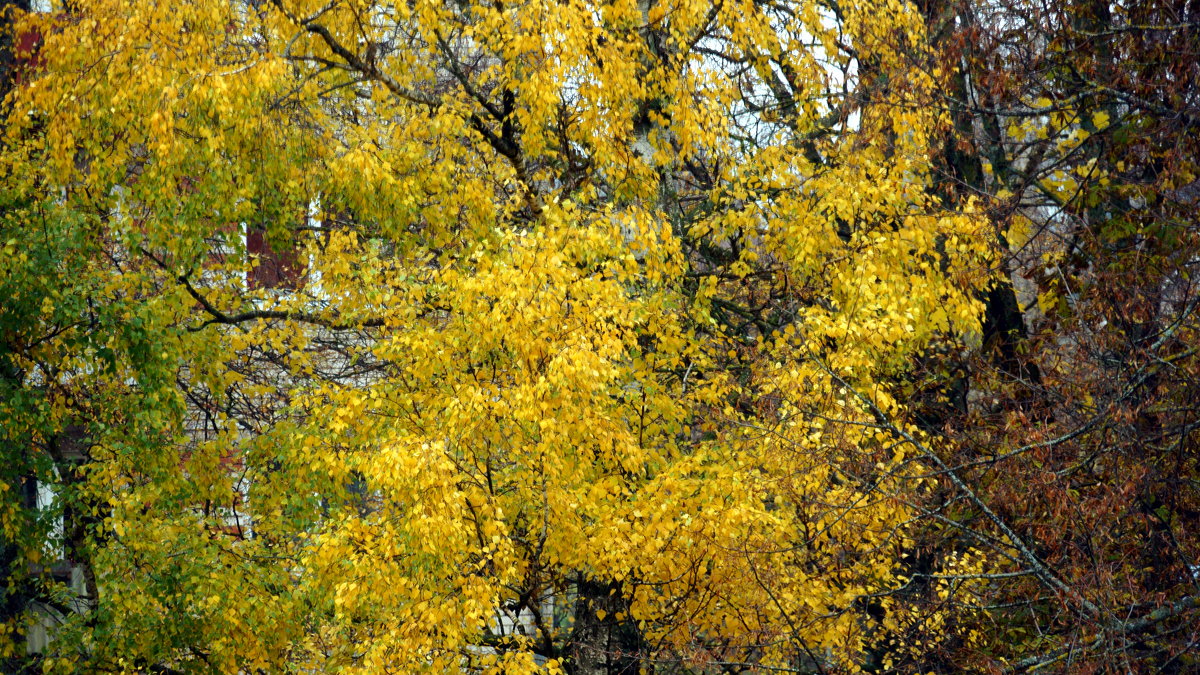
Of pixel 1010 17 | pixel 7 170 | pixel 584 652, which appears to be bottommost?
pixel 584 652

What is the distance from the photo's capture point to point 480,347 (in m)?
9.79


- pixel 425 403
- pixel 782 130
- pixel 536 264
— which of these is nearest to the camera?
pixel 536 264

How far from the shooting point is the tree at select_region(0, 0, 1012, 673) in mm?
9414

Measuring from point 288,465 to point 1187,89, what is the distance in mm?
8288

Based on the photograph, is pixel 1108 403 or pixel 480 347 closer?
pixel 1108 403

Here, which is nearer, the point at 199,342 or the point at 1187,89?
the point at 1187,89

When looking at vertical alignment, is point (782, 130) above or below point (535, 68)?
above

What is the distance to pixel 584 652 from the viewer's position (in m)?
10.8

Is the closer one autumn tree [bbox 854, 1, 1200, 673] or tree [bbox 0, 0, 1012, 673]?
autumn tree [bbox 854, 1, 1200, 673]

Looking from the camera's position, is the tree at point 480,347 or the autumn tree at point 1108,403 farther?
the tree at point 480,347

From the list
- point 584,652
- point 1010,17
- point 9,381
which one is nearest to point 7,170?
point 9,381

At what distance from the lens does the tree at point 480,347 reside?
9.41 m

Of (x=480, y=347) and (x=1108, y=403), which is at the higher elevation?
(x=480, y=347)

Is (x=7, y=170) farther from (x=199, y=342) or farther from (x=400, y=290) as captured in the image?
(x=400, y=290)
